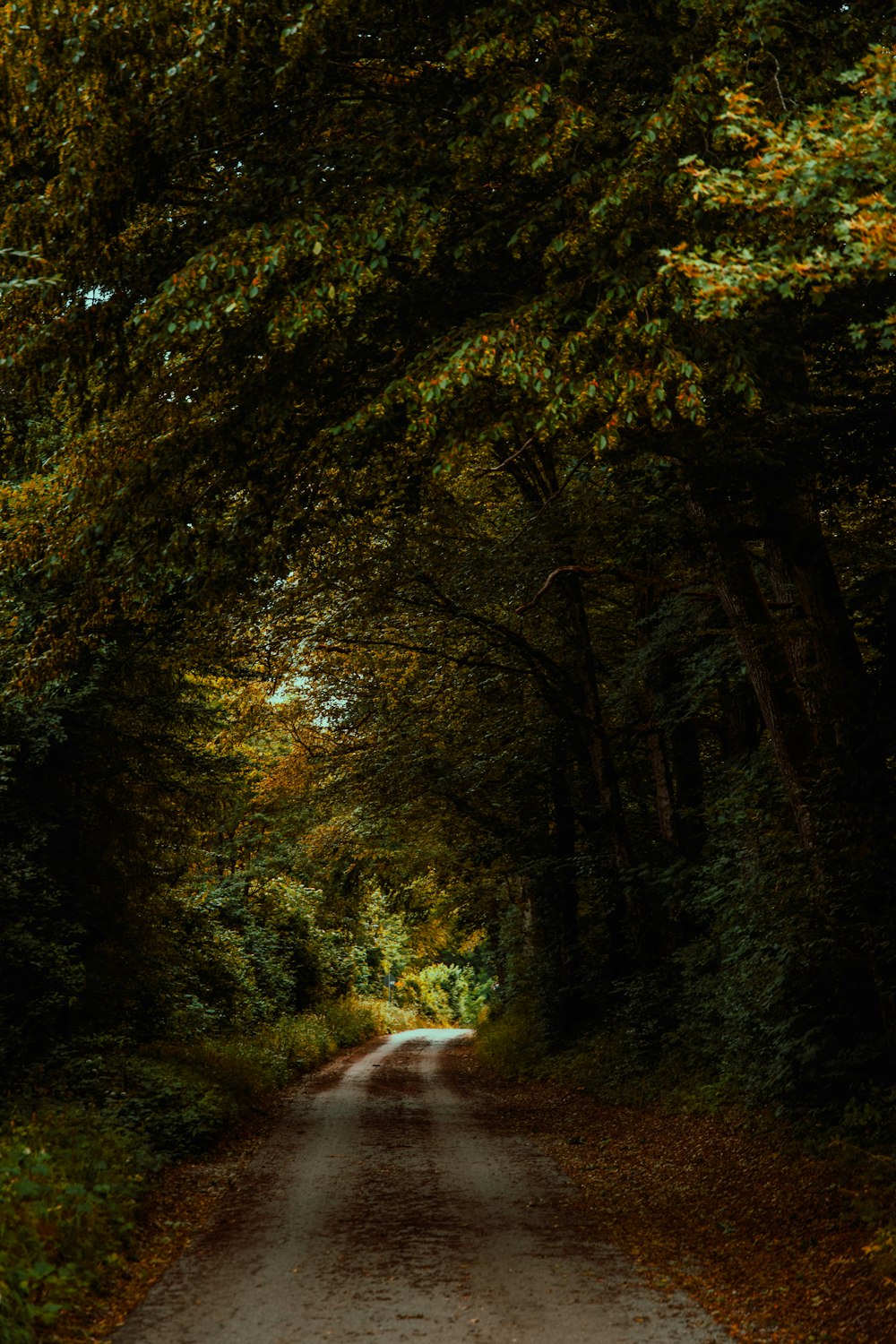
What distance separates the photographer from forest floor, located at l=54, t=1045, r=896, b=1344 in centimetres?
606

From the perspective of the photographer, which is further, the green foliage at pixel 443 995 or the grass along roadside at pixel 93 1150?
the green foliage at pixel 443 995

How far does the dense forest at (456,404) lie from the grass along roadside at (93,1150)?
31.4 inches

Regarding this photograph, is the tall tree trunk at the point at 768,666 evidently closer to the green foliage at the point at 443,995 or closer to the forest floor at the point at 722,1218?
the forest floor at the point at 722,1218

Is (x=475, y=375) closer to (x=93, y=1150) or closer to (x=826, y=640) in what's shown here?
(x=826, y=640)

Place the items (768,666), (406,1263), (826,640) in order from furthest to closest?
(768,666), (826,640), (406,1263)

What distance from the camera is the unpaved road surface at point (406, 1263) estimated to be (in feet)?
19.2

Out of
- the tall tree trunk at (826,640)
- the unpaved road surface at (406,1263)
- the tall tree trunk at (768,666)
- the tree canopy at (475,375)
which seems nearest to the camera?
the unpaved road surface at (406,1263)

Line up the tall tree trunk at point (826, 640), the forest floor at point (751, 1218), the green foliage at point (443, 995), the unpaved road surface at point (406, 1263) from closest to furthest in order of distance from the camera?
the unpaved road surface at point (406, 1263)
the forest floor at point (751, 1218)
the tall tree trunk at point (826, 640)
the green foliage at point (443, 995)

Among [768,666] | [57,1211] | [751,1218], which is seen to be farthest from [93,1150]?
[768,666]

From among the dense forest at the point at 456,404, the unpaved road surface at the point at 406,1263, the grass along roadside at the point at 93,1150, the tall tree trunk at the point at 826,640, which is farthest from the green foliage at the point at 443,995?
the tall tree trunk at the point at 826,640

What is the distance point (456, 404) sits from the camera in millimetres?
8062

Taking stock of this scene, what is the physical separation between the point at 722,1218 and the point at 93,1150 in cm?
495

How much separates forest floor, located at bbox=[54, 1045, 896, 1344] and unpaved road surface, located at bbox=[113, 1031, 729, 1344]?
0.21 m

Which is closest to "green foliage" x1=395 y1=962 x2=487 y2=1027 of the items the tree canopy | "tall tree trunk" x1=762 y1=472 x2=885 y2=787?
the tree canopy
